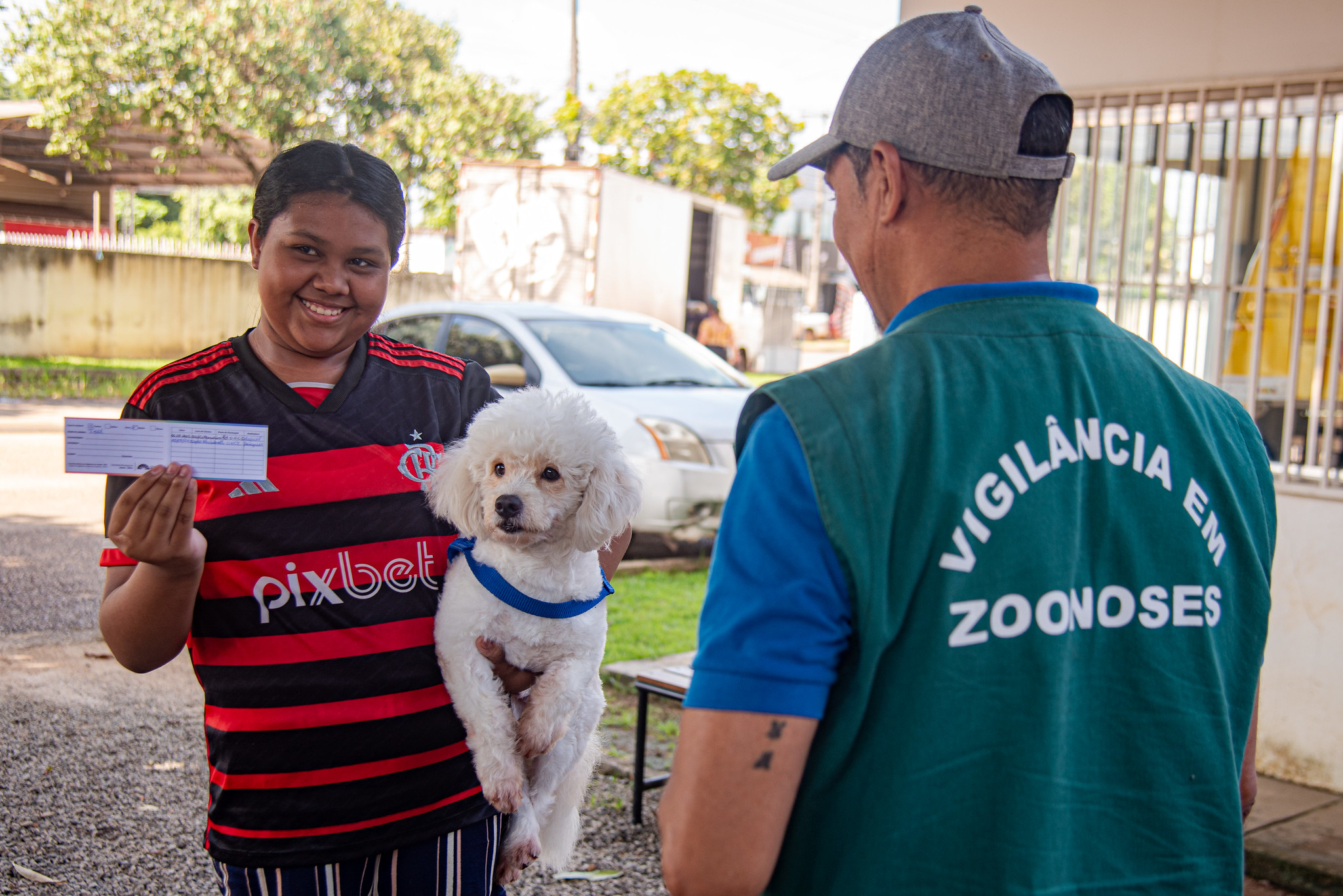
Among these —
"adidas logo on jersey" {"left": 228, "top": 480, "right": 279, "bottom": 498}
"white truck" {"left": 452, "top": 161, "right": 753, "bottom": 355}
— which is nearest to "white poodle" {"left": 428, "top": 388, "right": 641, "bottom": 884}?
"adidas logo on jersey" {"left": 228, "top": 480, "right": 279, "bottom": 498}

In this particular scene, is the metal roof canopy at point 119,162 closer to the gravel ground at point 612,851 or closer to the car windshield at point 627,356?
the car windshield at point 627,356

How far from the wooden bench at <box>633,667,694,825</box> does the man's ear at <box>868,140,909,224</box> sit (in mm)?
2877

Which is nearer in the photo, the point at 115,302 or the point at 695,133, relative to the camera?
the point at 115,302

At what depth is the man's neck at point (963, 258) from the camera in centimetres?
126

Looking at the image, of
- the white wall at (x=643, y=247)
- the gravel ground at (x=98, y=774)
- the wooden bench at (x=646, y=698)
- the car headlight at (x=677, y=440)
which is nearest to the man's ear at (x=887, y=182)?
the wooden bench at (x=646, y=698)

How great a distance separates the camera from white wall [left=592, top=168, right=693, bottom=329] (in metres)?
17.0

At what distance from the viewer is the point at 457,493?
201 cm

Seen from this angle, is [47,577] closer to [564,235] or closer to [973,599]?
[973,599]

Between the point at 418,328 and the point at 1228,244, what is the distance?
5713 millimetres

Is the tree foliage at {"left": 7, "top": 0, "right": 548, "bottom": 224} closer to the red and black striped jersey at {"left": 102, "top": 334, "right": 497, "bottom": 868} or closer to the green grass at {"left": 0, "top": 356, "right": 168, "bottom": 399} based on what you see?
the green grass at {"left": 0, "top": 356, "right": 168, "bottom": 399}

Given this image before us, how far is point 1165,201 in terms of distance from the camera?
515 cm

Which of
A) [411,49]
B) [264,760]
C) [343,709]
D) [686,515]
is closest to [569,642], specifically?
[343,709]

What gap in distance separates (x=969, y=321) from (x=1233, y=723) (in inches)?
24.5

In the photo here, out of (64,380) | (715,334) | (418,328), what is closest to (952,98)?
(418,328)
